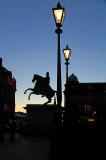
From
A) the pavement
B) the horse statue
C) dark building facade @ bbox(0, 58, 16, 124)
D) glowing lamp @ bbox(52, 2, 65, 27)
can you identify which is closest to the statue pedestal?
the horse statue

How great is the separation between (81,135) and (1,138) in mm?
10374

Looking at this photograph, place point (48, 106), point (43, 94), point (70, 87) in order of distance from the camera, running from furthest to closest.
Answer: point (48, 106) < point (43, 94) < point (70, 87)

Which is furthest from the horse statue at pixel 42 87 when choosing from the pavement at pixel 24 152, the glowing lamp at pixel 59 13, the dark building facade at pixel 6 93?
the dark building facade at pixel 6 93

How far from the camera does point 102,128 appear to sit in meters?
7.55

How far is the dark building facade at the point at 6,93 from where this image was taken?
56.9 meters

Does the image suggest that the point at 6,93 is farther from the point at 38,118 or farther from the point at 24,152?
the point at 24,152

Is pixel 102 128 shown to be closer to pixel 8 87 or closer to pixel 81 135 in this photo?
pixel 81 135

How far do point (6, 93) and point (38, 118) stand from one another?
39818mm

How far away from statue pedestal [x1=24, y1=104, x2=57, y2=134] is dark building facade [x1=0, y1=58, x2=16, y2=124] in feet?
105

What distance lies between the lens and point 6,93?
61.2 meters

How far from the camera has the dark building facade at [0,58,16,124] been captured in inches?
2240

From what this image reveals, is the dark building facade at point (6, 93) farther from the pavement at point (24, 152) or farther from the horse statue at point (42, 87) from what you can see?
the pavement at point (24, 152)

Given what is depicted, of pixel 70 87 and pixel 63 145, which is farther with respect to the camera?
pixel 70 87

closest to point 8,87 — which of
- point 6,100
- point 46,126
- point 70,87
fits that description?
point 6,100
